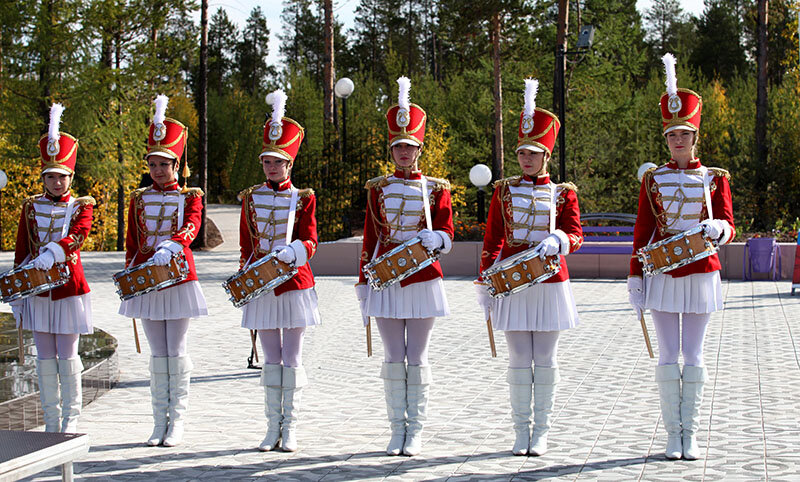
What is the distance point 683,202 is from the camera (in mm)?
6070

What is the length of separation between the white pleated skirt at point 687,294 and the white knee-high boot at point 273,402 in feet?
8.59

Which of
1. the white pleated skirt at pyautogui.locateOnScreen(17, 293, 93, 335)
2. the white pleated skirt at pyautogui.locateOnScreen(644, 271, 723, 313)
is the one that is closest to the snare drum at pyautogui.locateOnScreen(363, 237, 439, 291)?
the white pleated skirt at pyautogui.locateOnScreen(644, 271, 723, 313)

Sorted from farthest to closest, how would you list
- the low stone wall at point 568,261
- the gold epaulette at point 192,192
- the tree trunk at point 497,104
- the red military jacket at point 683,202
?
the tree trunk at point 497,104 → the low stone wall at point 568,261 → the gold epaulette at point 192,192 → the red military jacket at point 683,202

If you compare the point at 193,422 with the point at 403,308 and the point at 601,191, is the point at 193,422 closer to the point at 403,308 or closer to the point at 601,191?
the point at 403,308

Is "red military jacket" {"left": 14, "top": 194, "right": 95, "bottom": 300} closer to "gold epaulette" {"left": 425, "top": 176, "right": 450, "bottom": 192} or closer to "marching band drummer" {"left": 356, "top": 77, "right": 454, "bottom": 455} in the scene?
"marching band drummer" {"left": 356, "top": 77, "right": 454, "bottom": 455}

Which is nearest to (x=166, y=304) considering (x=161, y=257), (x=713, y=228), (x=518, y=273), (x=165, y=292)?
(x=165, y=292)

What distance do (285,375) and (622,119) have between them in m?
27.5

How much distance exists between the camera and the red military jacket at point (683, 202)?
605 centimetres

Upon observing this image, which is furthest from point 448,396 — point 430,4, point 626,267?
point 430,4

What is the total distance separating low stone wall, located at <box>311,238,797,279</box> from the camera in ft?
59.2

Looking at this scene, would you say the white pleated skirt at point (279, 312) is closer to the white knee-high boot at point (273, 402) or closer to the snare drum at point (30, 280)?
the white knee-high boot at point (273, 402)

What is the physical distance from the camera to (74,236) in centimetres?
666

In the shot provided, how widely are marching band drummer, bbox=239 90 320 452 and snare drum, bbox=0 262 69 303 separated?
4.38 feet

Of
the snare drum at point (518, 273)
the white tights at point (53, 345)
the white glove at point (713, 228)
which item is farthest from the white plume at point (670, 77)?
the white tights at point (53, 345)
